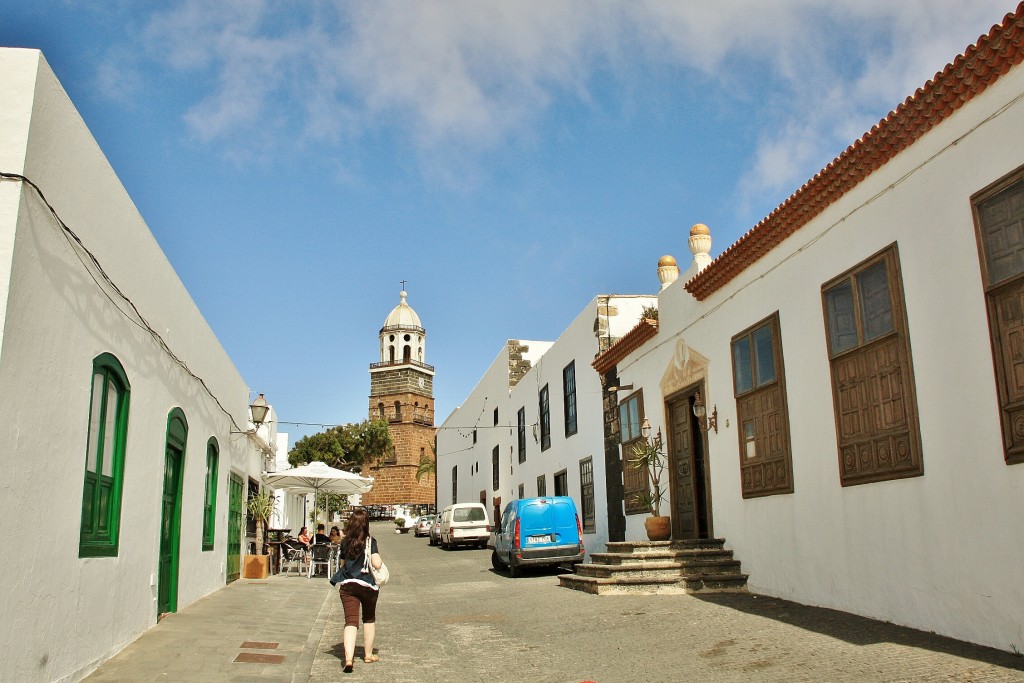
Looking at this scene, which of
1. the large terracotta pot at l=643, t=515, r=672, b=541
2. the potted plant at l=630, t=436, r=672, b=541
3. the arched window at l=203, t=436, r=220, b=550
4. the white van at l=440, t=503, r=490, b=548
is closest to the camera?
the arched window at l=203, t=436, r=220, b=550

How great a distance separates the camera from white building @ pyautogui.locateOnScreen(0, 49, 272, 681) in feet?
16.7

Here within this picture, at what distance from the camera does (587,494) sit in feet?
67.1

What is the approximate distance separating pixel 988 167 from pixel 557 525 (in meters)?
10.9

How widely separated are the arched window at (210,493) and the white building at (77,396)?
2.28 m

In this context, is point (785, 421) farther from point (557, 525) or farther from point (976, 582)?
point (557, 525)

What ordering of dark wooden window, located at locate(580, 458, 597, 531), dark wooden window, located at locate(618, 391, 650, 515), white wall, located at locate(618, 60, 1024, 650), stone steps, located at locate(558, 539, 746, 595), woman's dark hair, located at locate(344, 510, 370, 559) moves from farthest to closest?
dark wooden window, located at locate(580, 458, 597, 531), dark wooden window, located at locate(618, 391, 650, 515), stone steps, located at locate(558, 539, 746, 595), woman's dark hair, located at locate(344, 510, 370, 559), white wall, located at locate(618, 60, 1024, 650)

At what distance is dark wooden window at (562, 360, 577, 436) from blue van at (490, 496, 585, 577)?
535 centimetres

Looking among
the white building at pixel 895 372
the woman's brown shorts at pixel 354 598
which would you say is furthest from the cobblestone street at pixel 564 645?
the white building at pixel 895 372

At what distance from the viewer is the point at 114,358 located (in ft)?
23.5

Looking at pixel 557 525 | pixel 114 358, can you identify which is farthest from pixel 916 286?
pixel 557 525

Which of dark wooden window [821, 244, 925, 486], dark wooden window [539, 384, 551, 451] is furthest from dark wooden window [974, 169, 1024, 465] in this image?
dark wooden window [539, 384, 551, 451]

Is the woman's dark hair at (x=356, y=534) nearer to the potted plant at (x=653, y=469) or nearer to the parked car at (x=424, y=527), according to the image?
the potted plant at (x=653, y=469)

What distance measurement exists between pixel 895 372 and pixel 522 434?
67.5 feet

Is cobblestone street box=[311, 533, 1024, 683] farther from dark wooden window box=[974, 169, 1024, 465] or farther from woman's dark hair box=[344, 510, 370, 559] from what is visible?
dark wooden window box=[974, 169, 1024, 465]
